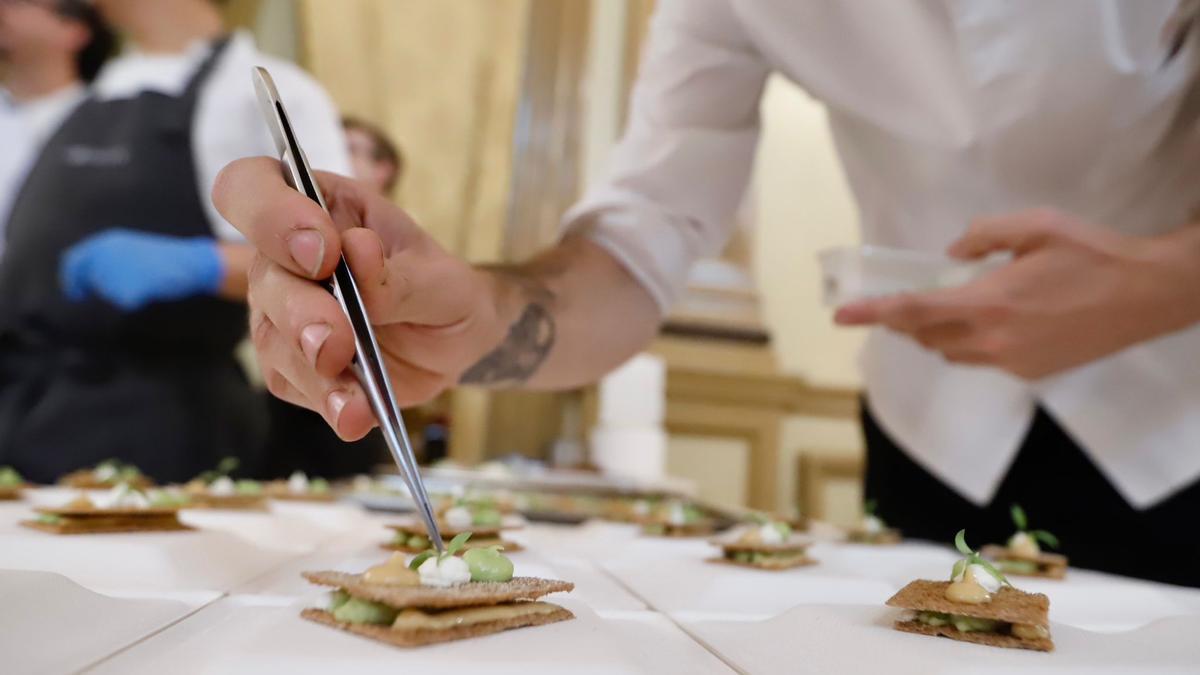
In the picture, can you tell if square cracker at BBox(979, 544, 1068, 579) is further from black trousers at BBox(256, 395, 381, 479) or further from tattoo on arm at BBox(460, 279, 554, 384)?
black trousers at BBox(256, 395, 381, 479)

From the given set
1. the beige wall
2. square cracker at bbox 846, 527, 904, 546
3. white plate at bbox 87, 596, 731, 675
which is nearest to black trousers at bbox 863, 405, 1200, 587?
square cracker at bbox 846, 527, 904, 546

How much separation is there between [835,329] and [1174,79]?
2.44 m

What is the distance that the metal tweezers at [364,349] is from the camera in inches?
24.2

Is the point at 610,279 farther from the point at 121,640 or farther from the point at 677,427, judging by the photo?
the point at 677,427

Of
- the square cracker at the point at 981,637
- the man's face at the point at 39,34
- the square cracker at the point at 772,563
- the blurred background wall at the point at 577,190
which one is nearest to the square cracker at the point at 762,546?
the square cracker at the point at 772,563

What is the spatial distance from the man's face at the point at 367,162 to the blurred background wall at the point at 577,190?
289mm

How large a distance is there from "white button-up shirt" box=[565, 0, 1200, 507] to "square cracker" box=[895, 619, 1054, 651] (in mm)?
747

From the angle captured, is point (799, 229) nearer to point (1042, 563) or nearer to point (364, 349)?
point (1042, 563)

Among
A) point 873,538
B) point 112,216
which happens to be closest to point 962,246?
point 873,538

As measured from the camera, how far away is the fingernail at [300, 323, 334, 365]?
0.58 m

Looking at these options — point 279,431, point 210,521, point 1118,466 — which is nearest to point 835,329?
point 279,431

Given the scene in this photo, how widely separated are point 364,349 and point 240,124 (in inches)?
83.4

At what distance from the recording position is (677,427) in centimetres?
315

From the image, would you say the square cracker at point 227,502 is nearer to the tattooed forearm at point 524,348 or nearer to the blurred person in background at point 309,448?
the tattooed forearm at point 524,348
